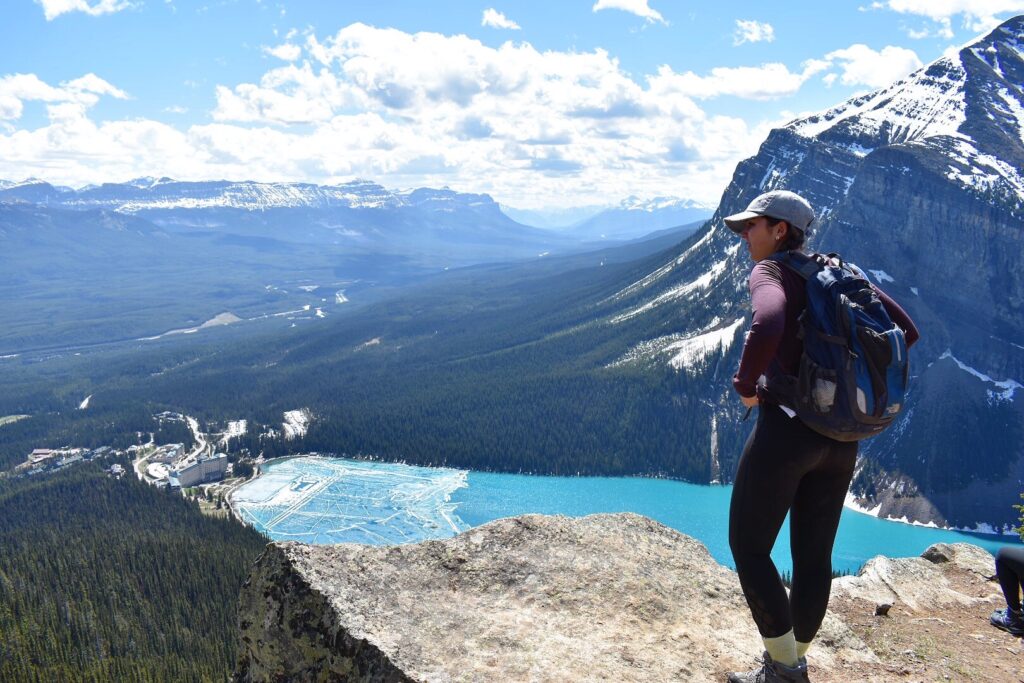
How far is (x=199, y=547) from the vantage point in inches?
3297

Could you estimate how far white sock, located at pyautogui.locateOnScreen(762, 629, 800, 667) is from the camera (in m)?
7.10

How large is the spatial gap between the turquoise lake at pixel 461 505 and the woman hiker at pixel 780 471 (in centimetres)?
8218

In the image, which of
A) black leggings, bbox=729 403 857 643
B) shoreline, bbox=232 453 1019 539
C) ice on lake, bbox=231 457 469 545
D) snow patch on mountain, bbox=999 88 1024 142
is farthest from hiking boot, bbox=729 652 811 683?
snow patch on mountain, bbox=999 88 1024 142

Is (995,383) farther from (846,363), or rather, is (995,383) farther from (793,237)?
(846,363)

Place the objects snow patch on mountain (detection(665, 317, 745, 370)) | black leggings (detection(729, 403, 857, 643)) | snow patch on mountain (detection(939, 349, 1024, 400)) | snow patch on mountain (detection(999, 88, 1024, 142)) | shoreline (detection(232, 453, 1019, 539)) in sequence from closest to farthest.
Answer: black leggings (detection(729, 403, 857, 643)) < shoreline (detection(232, 453, 1019, 539)) < snow patch on mountain (detection(939, 349, 1024, 400)) < snow patch on mountain (detection(665, 317, 745, 370)) < snow patch on mountain (detection(999, 88, 1024, 142))

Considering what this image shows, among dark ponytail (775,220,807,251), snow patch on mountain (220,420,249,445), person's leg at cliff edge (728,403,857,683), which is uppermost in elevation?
dark ponytail (775,220,807,251)

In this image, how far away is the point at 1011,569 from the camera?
393 inches

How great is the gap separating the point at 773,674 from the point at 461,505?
10383 centimetres

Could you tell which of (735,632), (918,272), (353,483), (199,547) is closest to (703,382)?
(918,272)

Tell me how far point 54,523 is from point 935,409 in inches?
6040

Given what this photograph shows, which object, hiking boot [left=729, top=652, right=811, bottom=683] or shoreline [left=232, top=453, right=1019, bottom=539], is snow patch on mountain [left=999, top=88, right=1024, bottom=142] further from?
hiking boot [left=729, top=652, right=811, bottom=683]

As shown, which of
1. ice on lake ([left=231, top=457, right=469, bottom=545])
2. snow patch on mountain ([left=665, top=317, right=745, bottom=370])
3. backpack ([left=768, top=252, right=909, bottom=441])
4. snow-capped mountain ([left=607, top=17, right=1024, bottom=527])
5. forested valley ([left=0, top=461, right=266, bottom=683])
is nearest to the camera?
backpack ([left=768, top=252, right=909, bottom=441])

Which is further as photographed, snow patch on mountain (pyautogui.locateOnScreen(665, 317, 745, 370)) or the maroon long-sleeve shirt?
snow patch on mountain (pyautogui.locateOnScreen(665, 317, 745, 370))

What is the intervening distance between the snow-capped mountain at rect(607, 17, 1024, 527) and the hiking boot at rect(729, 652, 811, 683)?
12027cm
